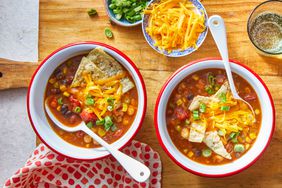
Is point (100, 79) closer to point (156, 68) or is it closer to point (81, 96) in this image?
point (81, 96)

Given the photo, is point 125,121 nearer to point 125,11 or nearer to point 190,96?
point 190,96

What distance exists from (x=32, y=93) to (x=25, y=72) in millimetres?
314

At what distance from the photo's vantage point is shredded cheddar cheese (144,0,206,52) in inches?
128

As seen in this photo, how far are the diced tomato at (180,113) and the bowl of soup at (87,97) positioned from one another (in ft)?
0.86

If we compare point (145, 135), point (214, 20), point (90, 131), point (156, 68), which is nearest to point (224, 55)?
point (214, 20)

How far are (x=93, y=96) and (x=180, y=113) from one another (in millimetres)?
672

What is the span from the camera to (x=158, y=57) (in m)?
3.38

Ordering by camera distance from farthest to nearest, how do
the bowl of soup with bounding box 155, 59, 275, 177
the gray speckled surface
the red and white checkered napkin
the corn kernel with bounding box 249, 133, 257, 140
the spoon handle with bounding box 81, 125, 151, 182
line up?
the gray speckled surface
the red and white checkered napkin
the corn kernel with bounding box 249, 133, 257, 140
the bowl of soup with bounding box 155, 59, 275, 177
the spoon handle with bounding box 81, 125, 151, 182

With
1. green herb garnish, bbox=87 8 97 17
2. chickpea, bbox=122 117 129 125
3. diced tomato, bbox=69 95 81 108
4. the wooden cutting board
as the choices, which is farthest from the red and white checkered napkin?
green herb garnish, bbox=87 8 97 17

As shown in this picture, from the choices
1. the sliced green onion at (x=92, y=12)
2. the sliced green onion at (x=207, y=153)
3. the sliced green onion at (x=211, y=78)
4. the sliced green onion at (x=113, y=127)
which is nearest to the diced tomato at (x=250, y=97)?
Answer: the sliced green onion at (x=211, y=78)

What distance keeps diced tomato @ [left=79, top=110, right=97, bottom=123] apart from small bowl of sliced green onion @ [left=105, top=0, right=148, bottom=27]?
0.77 meters

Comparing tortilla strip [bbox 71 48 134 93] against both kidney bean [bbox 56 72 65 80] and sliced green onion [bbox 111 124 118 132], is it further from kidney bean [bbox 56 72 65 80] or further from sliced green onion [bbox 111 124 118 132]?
sliced green onion [bbox 111 124 118 132]

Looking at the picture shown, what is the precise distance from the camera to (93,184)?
341cm

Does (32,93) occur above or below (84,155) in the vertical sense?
above
